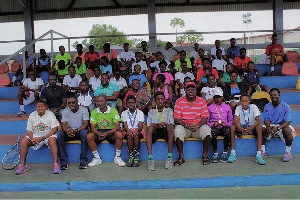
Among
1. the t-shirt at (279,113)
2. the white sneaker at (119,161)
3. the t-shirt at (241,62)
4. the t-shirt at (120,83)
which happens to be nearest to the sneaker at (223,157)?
the t-shirt at (279,113)

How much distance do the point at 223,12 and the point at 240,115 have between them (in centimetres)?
1110

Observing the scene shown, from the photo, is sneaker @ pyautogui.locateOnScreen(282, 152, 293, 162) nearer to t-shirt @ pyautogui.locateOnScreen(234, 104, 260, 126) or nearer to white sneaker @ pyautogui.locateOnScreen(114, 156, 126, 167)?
t-shirt @ pyautogui.locateOnScreen(234, 104, 260, 126)

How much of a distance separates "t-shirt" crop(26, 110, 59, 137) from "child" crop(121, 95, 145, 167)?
119cm

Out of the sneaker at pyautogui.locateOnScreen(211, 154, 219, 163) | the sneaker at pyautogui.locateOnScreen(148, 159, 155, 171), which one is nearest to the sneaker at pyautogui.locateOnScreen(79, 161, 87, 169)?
the sneaker at pyautogui.locateOnScreen(148, 159, 155, 171)

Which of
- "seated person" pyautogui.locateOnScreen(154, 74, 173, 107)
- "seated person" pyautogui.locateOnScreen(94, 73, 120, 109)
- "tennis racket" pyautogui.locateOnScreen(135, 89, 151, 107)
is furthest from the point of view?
"seated person" pyautogui.locateOnScreen(154, 74, 173, 107)

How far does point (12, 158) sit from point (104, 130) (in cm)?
161

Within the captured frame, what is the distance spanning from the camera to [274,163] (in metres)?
5.64

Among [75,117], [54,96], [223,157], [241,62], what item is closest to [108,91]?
[54,96]

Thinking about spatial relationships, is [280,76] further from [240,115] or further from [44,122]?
[44,122]

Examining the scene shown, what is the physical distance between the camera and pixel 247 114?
6.10 meters

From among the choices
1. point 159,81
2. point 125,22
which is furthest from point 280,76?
point 125,22

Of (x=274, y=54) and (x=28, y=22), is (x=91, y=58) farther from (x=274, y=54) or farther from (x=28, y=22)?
(x=28, y=22)

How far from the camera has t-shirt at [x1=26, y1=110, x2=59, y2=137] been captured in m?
5.95

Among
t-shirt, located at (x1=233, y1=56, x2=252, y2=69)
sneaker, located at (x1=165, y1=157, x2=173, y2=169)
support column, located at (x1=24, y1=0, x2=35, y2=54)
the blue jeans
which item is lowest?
sneaker, located at (x1=165, y1=157, x2=173, y2=169)
